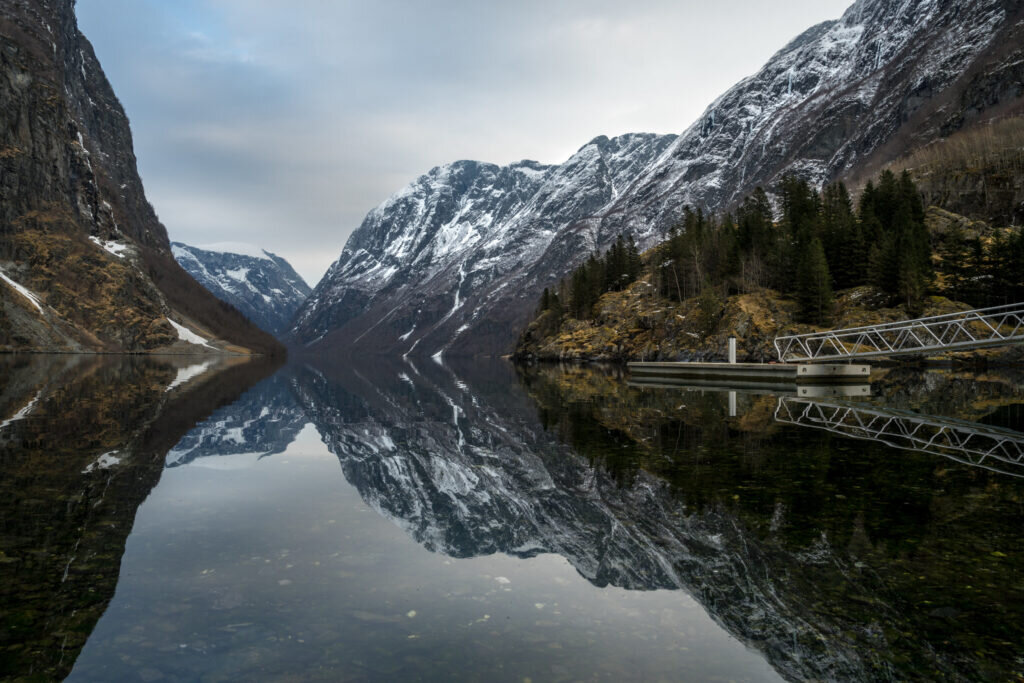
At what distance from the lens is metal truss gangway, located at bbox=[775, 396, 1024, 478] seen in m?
17.5

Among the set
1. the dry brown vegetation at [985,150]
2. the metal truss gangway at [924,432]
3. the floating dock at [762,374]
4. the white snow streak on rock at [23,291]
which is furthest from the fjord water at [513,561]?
the white snow streak on rock at [23,291]

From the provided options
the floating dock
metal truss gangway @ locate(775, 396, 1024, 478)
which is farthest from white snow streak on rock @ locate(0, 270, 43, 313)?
metal truss gangway @ locate(775, 396, 1024, 478)

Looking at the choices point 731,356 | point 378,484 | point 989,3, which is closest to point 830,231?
point 731,356

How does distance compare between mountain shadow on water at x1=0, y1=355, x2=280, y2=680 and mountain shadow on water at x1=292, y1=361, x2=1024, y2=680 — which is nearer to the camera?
mountain shadow on water at x1=0, y1=355, x2=280, y2=680

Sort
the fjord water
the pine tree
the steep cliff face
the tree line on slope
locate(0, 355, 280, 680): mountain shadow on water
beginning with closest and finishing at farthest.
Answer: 1. the fjord water
2. locate(0, 355, 280, 680): mountain shadow on water
3. the tree line on slope
4. the pine tree
5. the steep cliff face

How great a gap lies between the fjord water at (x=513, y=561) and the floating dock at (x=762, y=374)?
3354cm

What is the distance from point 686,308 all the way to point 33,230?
634 ft

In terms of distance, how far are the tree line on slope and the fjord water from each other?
67161mm

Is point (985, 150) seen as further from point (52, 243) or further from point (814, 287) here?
point (52, 243)

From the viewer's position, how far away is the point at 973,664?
6285 mm

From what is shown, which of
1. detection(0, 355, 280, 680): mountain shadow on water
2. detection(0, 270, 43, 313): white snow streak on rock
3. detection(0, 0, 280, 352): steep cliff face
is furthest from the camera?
detection(0, 0, 280, 352): steep cliff face

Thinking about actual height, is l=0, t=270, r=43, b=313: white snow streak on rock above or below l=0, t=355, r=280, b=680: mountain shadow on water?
above

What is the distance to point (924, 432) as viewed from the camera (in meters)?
22.3

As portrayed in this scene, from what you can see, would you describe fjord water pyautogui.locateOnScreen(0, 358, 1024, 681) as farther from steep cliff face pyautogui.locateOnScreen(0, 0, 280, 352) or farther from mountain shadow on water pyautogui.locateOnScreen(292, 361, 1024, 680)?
steep cliff face pyautogui.locateOnScreen(0, 0, 280, 352)
